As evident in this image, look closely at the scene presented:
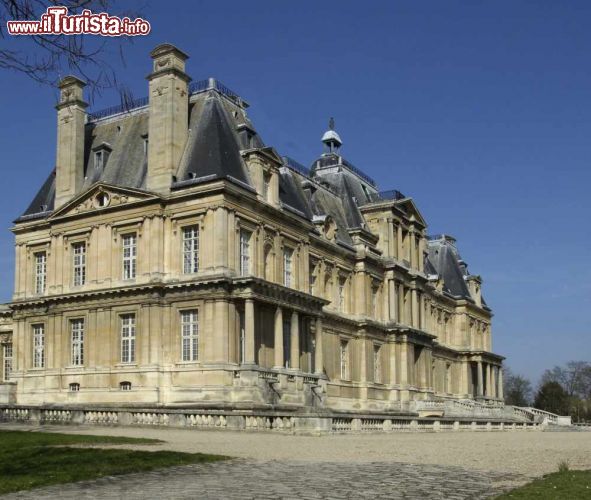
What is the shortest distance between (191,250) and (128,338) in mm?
5235

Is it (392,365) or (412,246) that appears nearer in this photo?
(392,365)

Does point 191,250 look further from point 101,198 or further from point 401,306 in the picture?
point 401,306

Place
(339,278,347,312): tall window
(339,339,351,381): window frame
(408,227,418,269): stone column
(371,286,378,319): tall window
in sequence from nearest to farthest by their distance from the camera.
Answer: (339,339,351,381): window frame
(339,278,347,312): tall window
(371,286,378,319): tall window
(408,227,418,269): stone column

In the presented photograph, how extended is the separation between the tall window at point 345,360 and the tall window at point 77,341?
17093 millimetres

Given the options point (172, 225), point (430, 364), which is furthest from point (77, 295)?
point (430, 364)

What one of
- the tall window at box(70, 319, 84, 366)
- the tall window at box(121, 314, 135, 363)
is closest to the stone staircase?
the tall window at box(121, 314, 135, 363)

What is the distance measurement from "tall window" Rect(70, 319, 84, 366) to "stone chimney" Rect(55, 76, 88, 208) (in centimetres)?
650

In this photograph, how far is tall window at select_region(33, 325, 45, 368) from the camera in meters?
44.2

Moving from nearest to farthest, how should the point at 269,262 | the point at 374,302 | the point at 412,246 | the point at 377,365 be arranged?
the point at 269,262 < the point at 377,365 < the point at 374,302 < the point at 412,246

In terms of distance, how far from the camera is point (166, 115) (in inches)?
1644

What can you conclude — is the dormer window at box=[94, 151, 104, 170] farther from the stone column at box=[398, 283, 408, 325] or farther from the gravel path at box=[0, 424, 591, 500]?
the gravel path at box=[0, 424, 591, 500]

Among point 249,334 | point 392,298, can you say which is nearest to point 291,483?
point 249,334

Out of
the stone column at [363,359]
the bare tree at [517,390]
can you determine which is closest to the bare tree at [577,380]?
the bare tree at [517,390]

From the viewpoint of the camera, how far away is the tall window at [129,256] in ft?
135
